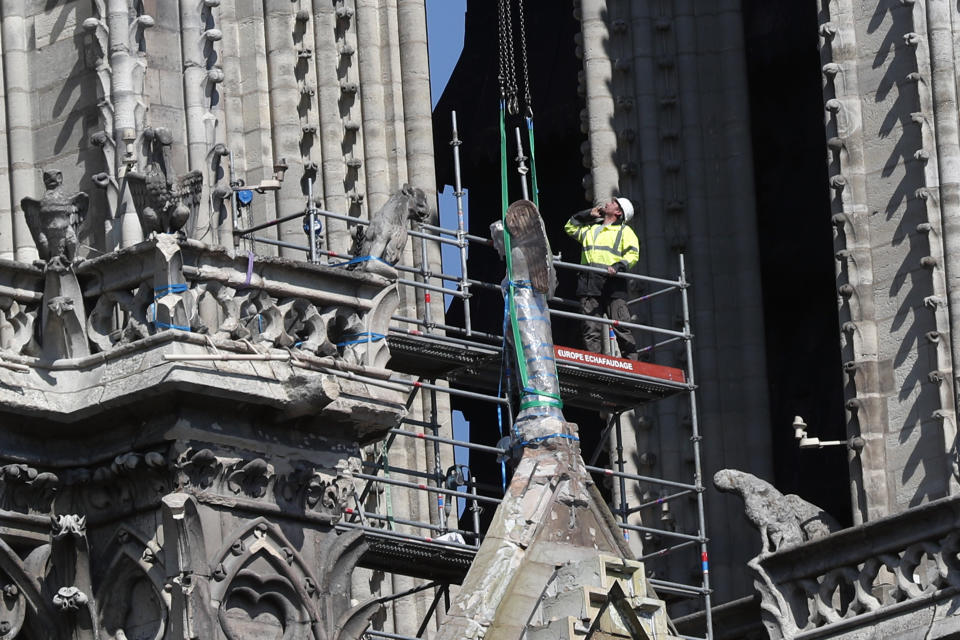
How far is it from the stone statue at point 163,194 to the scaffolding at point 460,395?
196 inches

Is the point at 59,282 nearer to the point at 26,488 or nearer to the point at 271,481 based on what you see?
the point at 26,488

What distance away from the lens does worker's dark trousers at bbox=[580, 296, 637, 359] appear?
128 ft

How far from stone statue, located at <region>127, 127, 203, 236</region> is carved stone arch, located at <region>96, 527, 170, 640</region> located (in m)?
1.86

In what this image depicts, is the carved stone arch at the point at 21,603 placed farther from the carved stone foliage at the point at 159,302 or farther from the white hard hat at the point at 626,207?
the white hard hat at the point at 626,207

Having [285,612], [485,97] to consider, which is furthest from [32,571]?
[485,97]

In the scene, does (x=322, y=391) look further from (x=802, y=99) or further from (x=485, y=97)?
(x=485, y=97)

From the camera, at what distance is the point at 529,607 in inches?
1243

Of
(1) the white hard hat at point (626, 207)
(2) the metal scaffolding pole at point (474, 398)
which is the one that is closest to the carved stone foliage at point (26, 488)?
(2) the metal scaffolding pole at point (474, 398)

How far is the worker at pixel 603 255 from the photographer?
128 feet

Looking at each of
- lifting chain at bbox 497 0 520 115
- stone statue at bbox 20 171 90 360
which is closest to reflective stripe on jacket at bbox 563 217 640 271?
lifting chain at bbox 497 0 520 115

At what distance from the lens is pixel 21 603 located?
28.2 meters

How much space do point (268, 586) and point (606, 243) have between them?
11355 millimetres

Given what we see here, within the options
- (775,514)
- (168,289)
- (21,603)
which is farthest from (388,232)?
(21,603)

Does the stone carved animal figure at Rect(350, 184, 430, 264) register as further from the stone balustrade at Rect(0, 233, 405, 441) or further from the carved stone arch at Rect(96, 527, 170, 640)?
the carved stone arch at Rect(96, 527, 170, 640)
